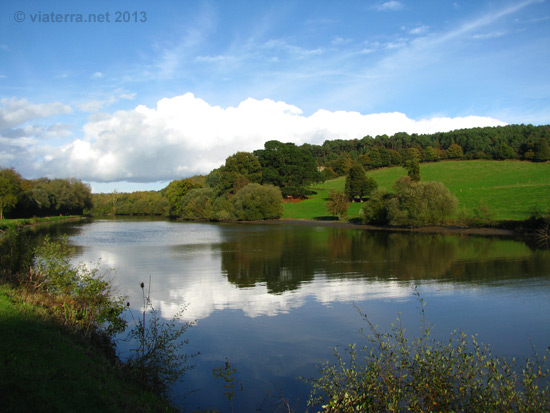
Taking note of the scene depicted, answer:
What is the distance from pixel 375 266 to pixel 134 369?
60.2ft

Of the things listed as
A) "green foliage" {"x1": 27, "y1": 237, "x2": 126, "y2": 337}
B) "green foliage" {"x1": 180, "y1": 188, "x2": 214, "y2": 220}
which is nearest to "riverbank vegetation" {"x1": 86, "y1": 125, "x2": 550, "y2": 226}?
"green foliage" {"x1": 180, "y1": 188, "x2": 214, "y2": 220}

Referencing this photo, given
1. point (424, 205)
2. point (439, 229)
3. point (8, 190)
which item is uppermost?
point (8, 190)

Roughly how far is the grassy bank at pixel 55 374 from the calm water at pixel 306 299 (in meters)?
1.78

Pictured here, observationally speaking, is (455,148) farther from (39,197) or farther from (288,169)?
(39,197)

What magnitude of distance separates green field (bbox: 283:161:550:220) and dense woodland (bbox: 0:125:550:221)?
478 centimetres

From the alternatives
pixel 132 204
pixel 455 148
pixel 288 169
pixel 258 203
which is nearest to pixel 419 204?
pixel 258 203

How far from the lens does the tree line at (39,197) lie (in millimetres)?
68938

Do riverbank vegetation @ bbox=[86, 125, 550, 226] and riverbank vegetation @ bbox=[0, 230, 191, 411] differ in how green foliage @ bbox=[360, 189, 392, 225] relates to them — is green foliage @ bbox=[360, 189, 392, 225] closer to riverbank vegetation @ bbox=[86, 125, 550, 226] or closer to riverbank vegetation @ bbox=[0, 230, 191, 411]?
riverbank vegetation @ bbox=[86, 125, 550, 226]

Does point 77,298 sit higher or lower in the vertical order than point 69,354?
higher

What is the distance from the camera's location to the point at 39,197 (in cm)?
8119

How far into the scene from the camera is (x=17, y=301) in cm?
1023

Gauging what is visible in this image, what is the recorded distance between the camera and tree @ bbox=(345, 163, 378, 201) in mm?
75562

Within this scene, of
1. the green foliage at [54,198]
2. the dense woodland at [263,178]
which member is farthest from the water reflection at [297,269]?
the green foliage at [54,198]

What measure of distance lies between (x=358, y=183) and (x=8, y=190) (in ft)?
207
